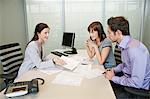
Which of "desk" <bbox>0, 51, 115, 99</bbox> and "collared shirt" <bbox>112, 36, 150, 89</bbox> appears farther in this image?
"collared shirt" <bbox>112, 36, 150, 89</bbox>

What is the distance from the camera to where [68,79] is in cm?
172

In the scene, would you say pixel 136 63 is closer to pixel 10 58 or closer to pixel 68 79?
pixel 68 79

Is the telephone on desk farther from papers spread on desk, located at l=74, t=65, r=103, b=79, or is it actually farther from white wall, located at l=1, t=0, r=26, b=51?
white wall, located at l=1, t=0, r=26, b=51

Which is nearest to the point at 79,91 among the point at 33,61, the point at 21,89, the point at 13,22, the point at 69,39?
the point at 21,89

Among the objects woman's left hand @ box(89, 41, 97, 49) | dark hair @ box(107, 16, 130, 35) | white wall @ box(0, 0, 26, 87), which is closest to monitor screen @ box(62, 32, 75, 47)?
woman's left hand @ box(89, 41, 97, 49)

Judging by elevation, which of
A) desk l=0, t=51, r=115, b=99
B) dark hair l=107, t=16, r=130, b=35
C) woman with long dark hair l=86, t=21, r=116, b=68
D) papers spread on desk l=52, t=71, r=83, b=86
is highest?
dark hair l=107, t=16, r=130, b=35

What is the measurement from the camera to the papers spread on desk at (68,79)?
164cm

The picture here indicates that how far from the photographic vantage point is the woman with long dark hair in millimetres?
2322

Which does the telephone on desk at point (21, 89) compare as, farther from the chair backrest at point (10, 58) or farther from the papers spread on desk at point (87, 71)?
the chair backrest at point (10, 58)

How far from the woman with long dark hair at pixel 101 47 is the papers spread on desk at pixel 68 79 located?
563 millimetres

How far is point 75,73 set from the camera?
1918 millimetres

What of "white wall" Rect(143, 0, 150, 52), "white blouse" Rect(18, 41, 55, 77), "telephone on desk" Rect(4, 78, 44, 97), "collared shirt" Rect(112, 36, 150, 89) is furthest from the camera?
"white wall" Rect(143, 0, 150, 52)

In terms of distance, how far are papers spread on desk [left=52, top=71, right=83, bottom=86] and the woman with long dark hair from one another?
563 millimetres

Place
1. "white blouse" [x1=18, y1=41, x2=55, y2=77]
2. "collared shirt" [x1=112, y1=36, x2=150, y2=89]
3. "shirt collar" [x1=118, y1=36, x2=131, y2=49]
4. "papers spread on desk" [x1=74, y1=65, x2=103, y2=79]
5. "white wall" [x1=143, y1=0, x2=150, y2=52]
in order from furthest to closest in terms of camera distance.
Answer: "white wall" [x1=143, y1=0, x2=150, y2=52] < "white blouse" [x1=18, y1=41, x2=55, y2=77] < "papers spread on desk" [x1=74, y1=65, x2=103, y2=79] < "shirt collar" [x1=118, y1=36, x2=131, y2=49] < "collared shirt" [x1=112, y1=36, x2=150, y2=89]
